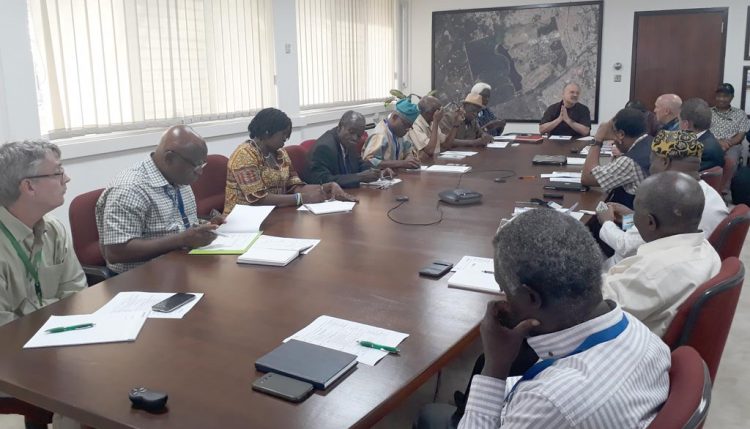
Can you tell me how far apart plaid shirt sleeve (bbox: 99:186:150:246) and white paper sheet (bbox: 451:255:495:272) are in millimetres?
1241

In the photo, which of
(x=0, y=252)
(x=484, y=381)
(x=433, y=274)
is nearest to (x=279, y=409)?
(x=484, y=381)

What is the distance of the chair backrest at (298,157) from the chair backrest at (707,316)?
2.95 metres

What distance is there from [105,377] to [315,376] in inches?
19.2

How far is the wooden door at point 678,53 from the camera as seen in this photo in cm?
698

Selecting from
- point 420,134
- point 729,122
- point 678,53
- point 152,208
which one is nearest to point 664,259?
point 152,208

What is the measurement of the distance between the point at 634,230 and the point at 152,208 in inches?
76.6

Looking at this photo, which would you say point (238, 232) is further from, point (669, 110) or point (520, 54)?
point (520, 54)

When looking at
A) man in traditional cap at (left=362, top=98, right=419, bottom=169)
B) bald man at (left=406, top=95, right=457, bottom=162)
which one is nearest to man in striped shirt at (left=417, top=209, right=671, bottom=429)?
man in traditional cap at (left=362, top=98, right=419, bottom=169)

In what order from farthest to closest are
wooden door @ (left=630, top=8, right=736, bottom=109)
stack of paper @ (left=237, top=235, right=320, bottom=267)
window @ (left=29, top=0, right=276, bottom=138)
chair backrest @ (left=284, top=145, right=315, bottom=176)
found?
wooden door @ (left=630, top=8, right=736, bottom=109)
chair backrest @ (left=284, top=145, right=315, bottom=176)
window @ (left=29, top=0, right=276, bottom=138)
stack of paper @ (left=237, top=235, right=320, bottom=267)

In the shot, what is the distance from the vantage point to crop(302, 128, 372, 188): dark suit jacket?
12.3ft

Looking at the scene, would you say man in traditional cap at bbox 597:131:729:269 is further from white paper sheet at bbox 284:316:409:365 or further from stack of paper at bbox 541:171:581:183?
white paper sheet at bbox 284:316:409:365

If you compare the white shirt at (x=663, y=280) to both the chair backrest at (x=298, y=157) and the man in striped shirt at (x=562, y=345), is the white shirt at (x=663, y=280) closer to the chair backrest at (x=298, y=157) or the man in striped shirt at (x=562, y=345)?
the man in striped shirt at (x=562, y=345)

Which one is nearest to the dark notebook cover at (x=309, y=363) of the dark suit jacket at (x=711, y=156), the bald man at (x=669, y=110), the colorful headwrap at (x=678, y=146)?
the colorful headwrap at (x=678, y=146)

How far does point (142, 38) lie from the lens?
4.39m
